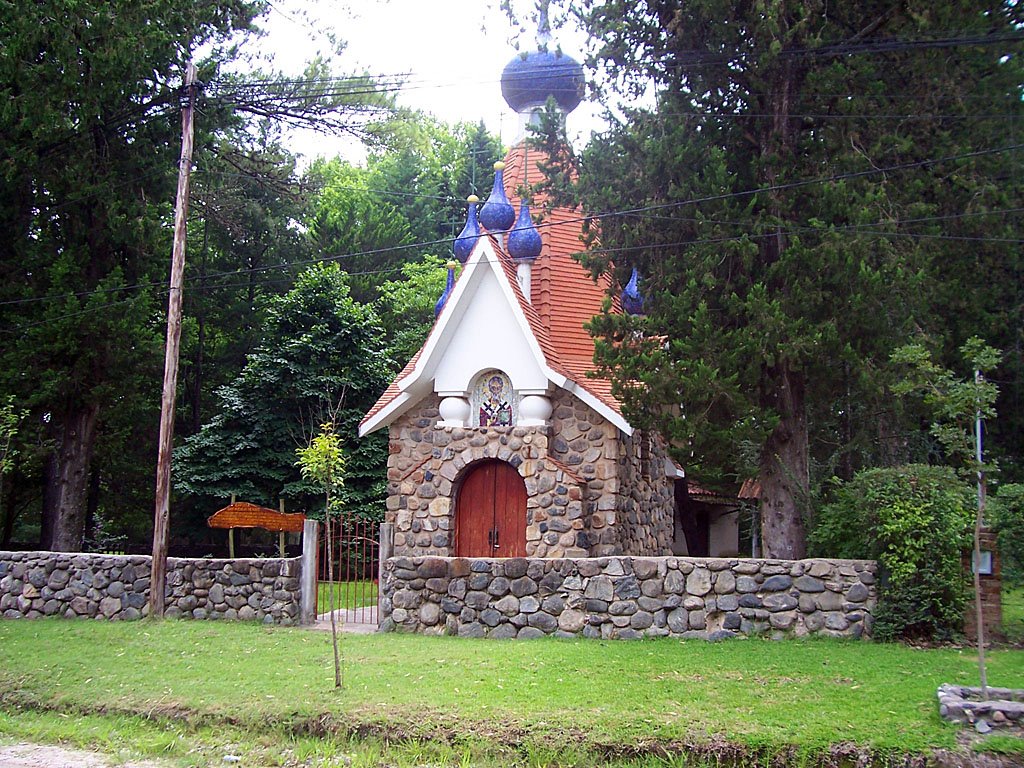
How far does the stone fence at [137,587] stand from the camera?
1355cm

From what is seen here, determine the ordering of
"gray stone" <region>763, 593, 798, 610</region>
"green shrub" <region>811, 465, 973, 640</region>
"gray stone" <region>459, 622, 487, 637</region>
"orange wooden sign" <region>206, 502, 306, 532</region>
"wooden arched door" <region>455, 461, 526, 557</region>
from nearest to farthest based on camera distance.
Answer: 1. "green shrub" <region>811, 465, 973, 640</region>
2. "gray stone" <region>763, 593, 798, 610</region>
3. "gray stone" <region>459, 622, 487, 637</region>
4. "wooden arched door" <region>455, 461, 526, 557</region>
5. "orange wooden sign" <region>206, 502, 306, 532</region>

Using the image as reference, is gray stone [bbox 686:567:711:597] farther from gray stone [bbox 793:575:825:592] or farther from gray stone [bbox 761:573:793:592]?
gray stone [bbox 793:575:825:592]

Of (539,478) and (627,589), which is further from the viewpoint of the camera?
(539,478)

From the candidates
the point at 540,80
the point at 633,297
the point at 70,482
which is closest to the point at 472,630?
the point at 633,297

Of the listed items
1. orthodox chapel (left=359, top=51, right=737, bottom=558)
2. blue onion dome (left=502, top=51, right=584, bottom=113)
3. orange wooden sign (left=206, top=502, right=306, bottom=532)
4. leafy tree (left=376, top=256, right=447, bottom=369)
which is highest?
blue onion dome (left=502, top=51, right=584, bottom=113)

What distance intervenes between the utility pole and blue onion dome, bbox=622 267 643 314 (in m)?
6.62

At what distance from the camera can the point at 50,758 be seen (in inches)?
311

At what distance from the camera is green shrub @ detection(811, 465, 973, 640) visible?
1042 centimetres

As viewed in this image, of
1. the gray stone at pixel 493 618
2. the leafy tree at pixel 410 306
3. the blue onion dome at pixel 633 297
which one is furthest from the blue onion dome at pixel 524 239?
the leafy tree at pixel 410 306

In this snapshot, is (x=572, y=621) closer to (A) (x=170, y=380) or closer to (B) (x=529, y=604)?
(B) (x=529, y=604)

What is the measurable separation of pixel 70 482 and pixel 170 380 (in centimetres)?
631

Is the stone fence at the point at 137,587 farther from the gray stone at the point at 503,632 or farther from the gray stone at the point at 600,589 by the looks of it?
the gray stone at the point at 600,589

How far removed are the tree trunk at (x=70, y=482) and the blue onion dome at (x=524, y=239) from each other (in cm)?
940

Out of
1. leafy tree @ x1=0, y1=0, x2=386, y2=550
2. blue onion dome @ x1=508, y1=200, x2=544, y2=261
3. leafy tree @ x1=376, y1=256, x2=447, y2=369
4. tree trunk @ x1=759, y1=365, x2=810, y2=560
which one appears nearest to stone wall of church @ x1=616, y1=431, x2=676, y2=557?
tree trunk @ x1=759, y1=365, x2=810, y2=560
